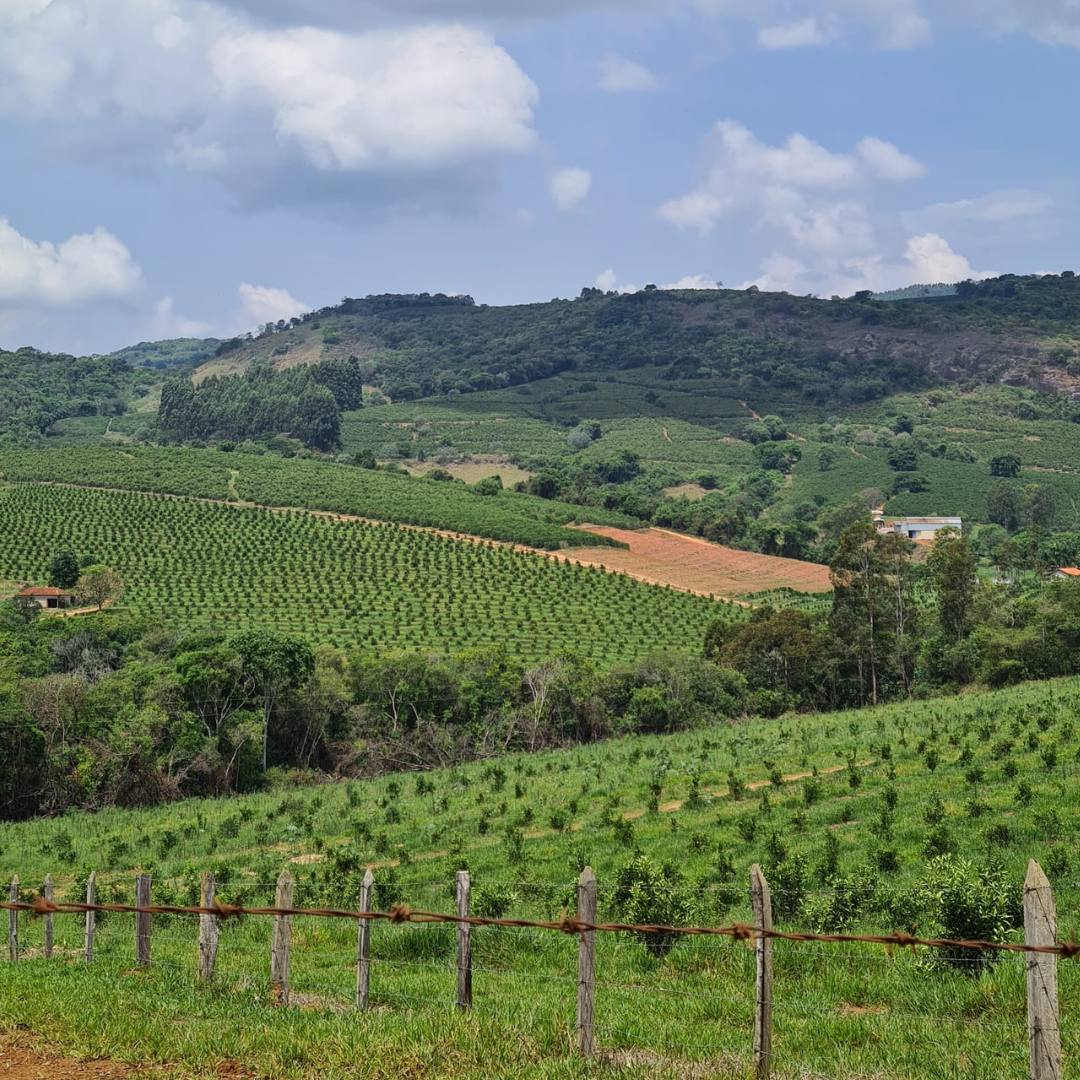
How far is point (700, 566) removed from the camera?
4031 inches

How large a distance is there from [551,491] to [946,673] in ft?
277

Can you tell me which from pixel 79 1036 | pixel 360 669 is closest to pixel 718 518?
pixel 360 669

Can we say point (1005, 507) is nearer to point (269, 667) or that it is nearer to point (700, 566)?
point (700, 566)

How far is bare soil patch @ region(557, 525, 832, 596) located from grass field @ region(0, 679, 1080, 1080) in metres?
57.1

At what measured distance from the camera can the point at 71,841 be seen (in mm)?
33094

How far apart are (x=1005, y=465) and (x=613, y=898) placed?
17066 cm

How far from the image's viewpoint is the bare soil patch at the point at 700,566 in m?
95.7

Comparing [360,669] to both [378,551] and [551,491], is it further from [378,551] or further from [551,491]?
[551,491]

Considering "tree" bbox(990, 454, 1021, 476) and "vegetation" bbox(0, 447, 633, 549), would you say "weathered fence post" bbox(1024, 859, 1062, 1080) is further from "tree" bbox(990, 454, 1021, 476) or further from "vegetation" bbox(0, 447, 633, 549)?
"tree" bbox(990, 454, 1021, 476)

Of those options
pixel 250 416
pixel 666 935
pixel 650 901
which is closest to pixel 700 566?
pixel 650 901

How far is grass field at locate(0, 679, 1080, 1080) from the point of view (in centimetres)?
822

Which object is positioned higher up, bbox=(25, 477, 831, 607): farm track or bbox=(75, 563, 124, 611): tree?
bbox=(25, 477, 831, 607): farm track

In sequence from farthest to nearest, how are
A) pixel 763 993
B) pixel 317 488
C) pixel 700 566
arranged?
pixel 317 488 < pixel 700 566 < pixel 763 993

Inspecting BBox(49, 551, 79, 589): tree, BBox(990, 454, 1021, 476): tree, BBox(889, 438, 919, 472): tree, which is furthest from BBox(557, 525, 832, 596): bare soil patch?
BBox(990, 454, 1021, 476): tree
